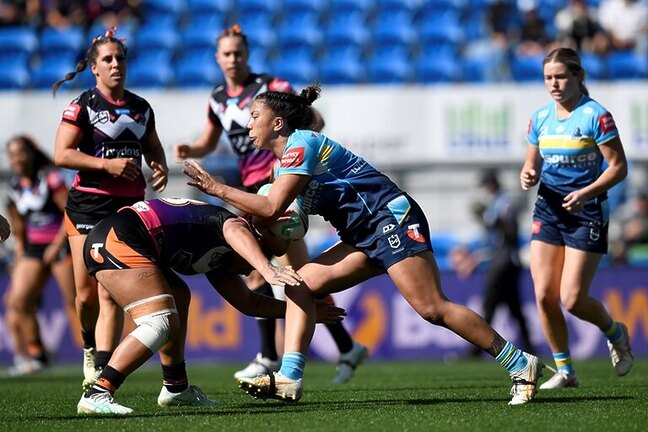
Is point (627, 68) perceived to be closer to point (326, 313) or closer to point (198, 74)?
point (198, 74)

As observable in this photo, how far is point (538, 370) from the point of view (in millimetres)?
6086

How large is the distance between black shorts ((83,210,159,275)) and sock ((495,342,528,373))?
201cm

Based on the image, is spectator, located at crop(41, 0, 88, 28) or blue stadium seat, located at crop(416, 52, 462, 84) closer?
blue stadium seat, located at crop(416, 52, 462, 84)

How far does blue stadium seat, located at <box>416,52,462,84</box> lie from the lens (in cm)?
1643

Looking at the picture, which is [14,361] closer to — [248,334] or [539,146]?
[248,334]

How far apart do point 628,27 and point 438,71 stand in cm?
324

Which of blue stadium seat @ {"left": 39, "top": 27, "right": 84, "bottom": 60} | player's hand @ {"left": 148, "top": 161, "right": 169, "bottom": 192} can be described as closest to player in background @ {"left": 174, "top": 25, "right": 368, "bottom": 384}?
player's hand @ {"left": 148, "top": 161, "right": 169, "bottom": 192}

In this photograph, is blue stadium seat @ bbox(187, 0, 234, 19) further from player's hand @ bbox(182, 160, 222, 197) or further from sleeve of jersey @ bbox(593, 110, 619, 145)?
player's hand @ bbox(182, 160, 222, 197)

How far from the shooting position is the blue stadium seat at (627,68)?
643 inches

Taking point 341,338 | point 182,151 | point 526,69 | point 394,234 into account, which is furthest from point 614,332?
point 526,69

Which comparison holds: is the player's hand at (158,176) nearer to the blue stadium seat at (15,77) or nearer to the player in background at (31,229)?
the player in background at (31,229)

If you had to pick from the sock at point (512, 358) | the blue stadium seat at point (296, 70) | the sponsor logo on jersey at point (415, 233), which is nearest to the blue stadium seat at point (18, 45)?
the blue stadium seat at point (296, 70)

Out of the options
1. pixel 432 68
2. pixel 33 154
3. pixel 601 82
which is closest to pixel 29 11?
pixel 432 68

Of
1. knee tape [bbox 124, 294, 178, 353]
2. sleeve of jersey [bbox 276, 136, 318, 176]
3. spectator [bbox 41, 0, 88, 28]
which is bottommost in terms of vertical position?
knee tape [bbox 124, 294, 178, 353]
